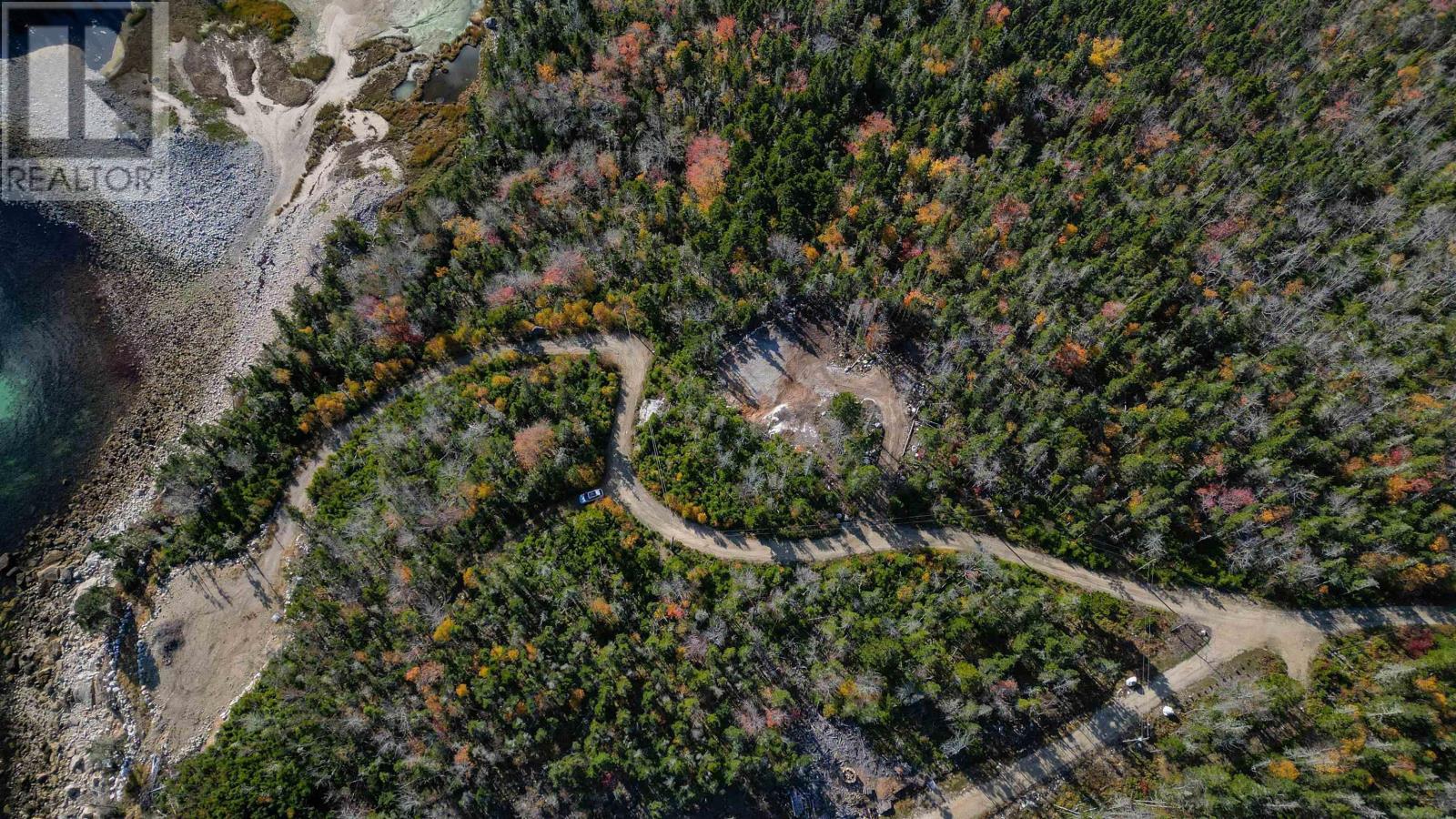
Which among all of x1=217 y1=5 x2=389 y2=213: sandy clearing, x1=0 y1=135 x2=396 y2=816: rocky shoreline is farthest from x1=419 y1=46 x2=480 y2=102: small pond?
x1=0 y1=135 x2=396 y2=816: rocky shoreline

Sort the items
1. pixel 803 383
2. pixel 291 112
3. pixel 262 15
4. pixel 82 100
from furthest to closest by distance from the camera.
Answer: pixel 262 15, pixel 291 112, pixel 82 100, pixel 803 383

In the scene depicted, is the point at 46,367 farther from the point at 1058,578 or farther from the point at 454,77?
the point at 1058,578

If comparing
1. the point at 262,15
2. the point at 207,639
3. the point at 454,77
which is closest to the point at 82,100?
the point at 262,15

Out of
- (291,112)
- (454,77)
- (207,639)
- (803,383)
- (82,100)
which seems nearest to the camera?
(207,639)

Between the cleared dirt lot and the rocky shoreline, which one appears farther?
the cleared dirt lot

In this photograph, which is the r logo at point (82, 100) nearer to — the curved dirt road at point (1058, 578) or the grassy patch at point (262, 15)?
the grassy patch at point (262, 15)

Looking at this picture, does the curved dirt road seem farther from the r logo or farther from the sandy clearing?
the r logo

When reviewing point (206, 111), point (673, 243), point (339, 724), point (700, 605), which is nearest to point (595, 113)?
point (673, 243)
